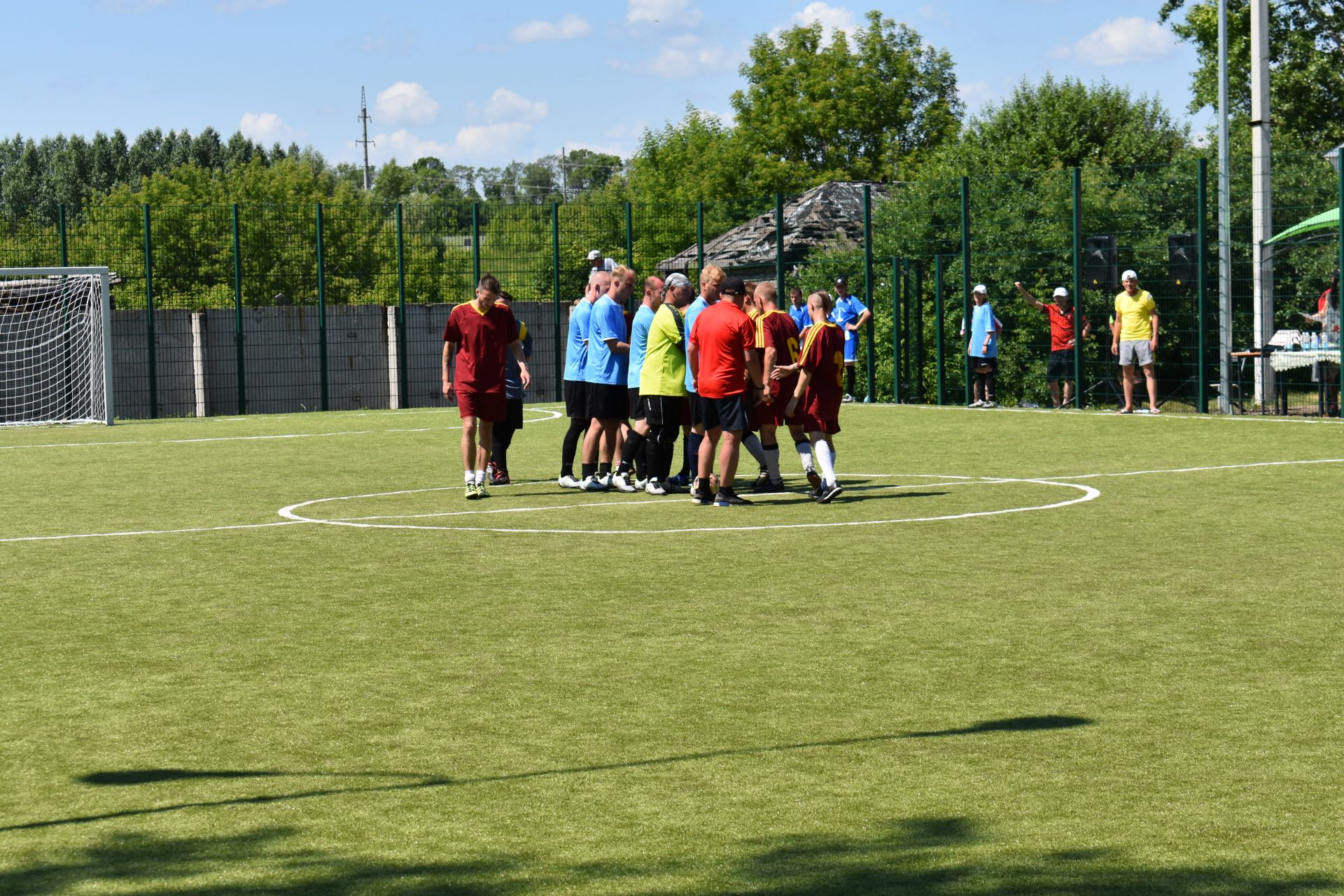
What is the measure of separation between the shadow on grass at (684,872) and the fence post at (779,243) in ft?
87.7

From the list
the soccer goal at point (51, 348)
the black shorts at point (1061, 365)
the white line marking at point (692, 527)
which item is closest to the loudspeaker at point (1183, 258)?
the black shorts at point (1061, 365)

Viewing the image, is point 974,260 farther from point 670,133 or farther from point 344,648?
point 670,133

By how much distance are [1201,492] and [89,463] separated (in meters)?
11.9

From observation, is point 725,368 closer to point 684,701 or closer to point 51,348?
point 684,701

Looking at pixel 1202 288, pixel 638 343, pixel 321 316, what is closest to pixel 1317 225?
pixel 1202 288

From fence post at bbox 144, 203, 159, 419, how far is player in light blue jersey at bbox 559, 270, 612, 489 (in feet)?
54.8

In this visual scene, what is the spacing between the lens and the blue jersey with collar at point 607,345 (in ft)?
48.1

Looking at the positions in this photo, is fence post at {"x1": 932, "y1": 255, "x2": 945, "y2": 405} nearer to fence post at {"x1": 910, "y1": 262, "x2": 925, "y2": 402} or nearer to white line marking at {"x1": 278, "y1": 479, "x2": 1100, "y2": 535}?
fence post at {"x1": 910, "y1": 262, "x2": 925, "y2": 402}

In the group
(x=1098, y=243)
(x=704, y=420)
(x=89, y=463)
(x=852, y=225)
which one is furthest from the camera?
(x=852, y=225)

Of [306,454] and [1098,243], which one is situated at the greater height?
[1098,243]

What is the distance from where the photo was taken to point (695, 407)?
1386 cm

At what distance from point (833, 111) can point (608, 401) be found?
64.6m

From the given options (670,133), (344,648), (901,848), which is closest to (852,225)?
(344,648)

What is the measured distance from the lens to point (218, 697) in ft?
22.4
